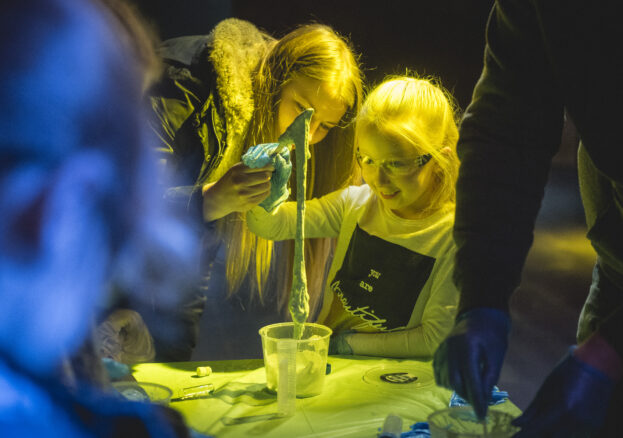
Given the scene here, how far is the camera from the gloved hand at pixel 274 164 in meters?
1.22

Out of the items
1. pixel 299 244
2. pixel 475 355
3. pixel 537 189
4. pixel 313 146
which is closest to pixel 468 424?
pixel 475 355

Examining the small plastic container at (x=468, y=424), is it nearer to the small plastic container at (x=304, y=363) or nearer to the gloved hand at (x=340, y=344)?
the small plastic container at (x=304, y=363)

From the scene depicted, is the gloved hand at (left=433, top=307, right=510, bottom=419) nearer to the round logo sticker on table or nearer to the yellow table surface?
the yellow table surface

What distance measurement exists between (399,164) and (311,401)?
62 cm

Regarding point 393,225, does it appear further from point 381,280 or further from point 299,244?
point 299,244

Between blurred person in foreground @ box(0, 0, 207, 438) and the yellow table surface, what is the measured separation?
34cm

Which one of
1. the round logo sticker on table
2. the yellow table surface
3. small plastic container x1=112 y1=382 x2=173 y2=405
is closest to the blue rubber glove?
the yellow table surface

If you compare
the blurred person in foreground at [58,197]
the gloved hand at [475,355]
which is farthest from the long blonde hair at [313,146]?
the gloved hand at [475,355]

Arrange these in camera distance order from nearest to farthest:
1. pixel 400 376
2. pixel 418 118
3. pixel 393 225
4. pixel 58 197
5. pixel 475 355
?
1. pixel 58 197
2. pixel 475 355
3. pixel 400 376
4. pixel 418 118
5. pixel 393 225

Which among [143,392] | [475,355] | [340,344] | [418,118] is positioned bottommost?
[340,344]

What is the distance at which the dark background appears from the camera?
1.07 meters

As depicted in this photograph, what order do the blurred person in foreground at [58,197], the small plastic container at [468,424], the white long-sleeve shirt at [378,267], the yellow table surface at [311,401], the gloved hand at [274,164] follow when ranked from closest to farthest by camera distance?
the blurred person in foreground at [58,197], the small plastic container at [468,424], the yellow table surface at [311,401], the gloved hand at [274,164], the white long-sleeve shirt at [378,267]

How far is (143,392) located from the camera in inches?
35.0

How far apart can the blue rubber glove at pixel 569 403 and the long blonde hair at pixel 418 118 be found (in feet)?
2.21
